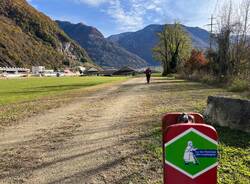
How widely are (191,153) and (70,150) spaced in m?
4.69

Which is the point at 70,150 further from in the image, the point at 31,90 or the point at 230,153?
the point at 31,90

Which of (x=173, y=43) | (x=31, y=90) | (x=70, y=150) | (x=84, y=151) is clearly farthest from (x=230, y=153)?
(x=173, y=43)

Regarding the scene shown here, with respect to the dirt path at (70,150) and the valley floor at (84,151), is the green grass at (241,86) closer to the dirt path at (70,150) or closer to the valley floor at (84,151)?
the valley floor at (84,151)

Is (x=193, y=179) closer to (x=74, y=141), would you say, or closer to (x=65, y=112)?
(x=74, y=141)

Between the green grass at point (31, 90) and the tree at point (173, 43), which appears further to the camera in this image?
the tree at point (173, 43)

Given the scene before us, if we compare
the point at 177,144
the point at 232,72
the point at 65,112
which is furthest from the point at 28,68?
the point at 177,144

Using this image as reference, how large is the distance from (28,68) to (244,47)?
15687 cm

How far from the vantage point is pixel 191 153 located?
3965mm

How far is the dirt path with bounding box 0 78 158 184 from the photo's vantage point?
6484 millimetres

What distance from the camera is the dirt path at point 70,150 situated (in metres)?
6.48

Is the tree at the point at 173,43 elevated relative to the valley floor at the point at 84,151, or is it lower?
elevated

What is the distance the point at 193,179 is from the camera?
402 cm

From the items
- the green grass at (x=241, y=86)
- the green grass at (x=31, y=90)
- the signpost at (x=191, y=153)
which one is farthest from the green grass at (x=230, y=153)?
the green grass at (x=241, y=86)

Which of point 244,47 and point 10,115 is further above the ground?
point 244,47
